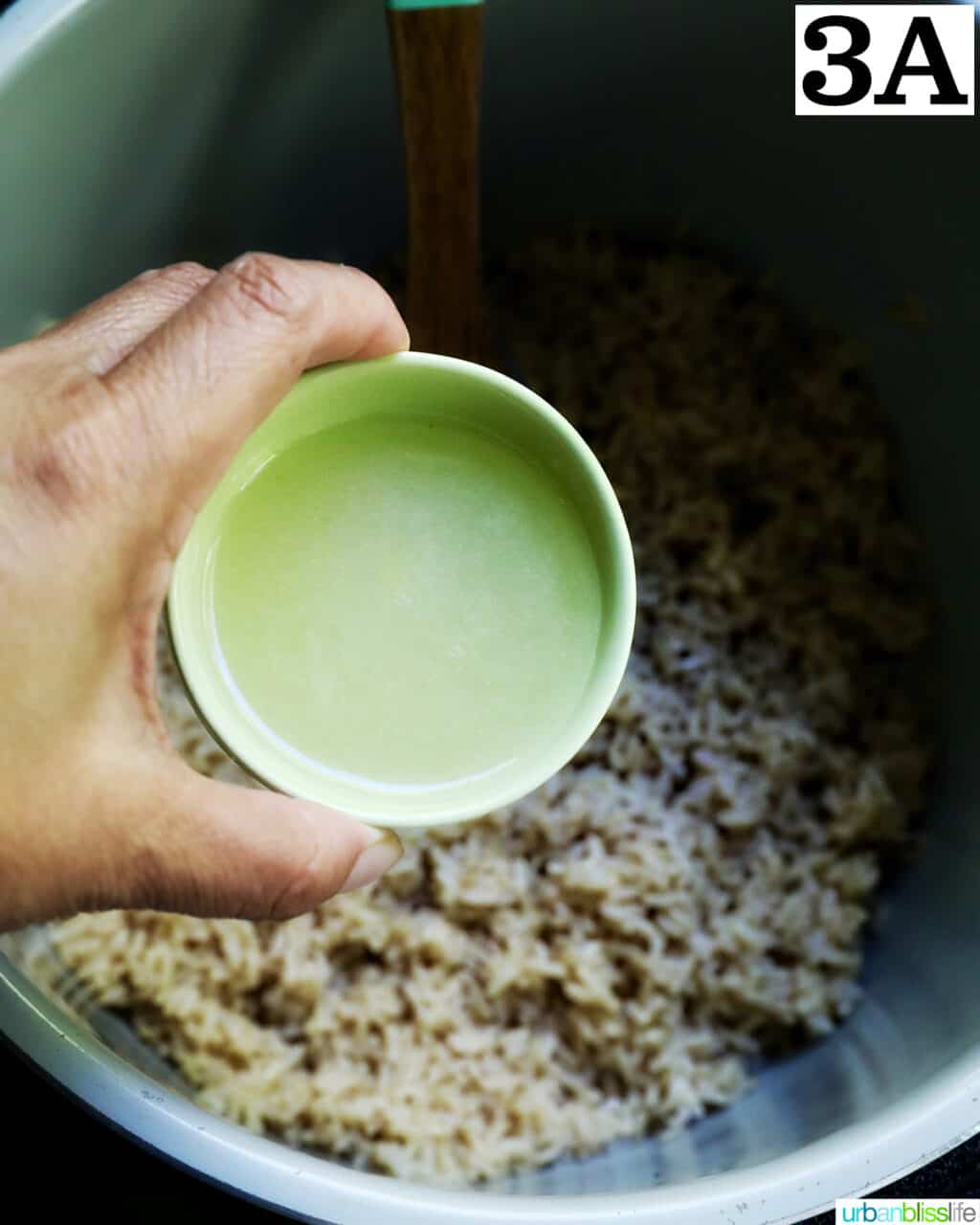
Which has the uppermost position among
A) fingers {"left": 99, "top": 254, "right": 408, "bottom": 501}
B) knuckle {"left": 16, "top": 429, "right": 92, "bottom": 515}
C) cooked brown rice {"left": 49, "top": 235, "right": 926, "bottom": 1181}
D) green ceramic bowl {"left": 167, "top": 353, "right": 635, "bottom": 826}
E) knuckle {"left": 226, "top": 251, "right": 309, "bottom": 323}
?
knuckle {"left": 226, "top": 251, "right": 309, "bottom": 323}

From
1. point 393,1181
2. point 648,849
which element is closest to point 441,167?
point 648,849

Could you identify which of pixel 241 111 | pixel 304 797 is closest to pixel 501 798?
pixel 304 797

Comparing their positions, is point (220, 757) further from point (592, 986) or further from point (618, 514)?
point (618, 514)

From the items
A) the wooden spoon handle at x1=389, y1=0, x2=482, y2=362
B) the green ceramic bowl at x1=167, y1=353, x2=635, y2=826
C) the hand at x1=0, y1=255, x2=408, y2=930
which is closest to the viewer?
the hand at x1=0, y1=255, x2=408, y2=930

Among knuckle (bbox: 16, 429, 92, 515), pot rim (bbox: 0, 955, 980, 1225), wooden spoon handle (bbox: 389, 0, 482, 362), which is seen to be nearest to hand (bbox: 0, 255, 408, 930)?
knuckle (bbox: 16, 429, 92, 515)

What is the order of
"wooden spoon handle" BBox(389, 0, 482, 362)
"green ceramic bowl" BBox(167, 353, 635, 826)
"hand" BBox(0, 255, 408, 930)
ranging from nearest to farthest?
"hand" BBox(0, 255, 408, 930)
"green ceramic bowl" BBox(167, 353, 635, 826)
"wooden spoon handle" BBox(389, 0, 482, 362)

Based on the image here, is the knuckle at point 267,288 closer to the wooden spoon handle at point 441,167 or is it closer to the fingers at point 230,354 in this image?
the fingers at point 230,354

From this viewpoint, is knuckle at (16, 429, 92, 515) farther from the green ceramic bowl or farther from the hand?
the green ceramic bowl

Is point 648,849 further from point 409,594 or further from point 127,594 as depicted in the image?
point 127,594
